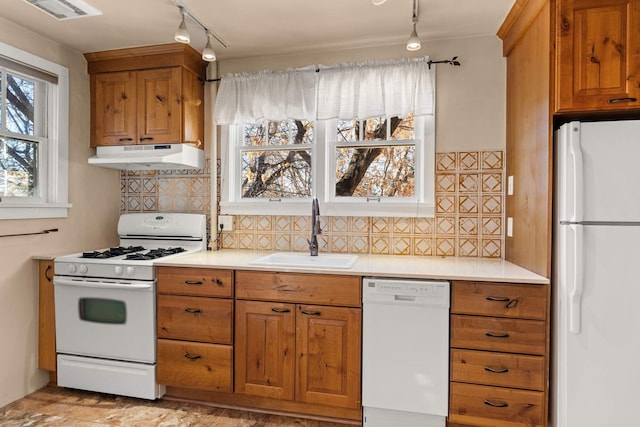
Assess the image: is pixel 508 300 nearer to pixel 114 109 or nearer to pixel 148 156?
pixel 148 156

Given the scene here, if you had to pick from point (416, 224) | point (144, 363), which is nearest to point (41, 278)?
point (144, 363)

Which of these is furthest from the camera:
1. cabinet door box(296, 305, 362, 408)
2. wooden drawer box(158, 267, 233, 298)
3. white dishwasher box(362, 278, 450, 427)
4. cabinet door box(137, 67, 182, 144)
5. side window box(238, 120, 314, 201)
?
side window box(238, 120, 314, 201)

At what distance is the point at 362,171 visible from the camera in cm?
279

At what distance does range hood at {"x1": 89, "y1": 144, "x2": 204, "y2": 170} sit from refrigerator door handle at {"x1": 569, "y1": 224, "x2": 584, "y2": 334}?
7.96 ft

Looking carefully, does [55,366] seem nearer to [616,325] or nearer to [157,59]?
[157,59]

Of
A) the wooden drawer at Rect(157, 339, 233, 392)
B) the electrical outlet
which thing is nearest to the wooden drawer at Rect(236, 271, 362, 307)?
the wooden drawer at Rect(157, 339, 233, 392)

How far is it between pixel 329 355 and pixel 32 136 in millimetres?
2428

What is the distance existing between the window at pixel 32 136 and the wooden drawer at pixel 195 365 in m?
1.28

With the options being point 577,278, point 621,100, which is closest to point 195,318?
point 577,278

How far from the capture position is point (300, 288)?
2.15 metres

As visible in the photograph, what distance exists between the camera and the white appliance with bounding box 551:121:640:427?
169 cm

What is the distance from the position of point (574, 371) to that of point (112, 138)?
323 centimetres

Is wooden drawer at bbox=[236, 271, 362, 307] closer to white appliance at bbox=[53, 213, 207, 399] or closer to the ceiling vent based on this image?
white appliance at bbox=[53, 213, 207, 399]

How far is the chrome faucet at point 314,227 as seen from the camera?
258 cm
